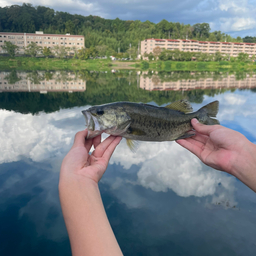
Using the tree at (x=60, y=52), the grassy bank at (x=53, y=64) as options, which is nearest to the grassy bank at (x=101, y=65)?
the grassy bank at (x=53, y=64)

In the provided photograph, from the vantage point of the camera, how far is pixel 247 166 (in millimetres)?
2715

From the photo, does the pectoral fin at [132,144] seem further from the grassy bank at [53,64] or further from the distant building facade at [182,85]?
the grassy bank at [53,64]

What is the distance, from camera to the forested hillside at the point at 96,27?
104 m

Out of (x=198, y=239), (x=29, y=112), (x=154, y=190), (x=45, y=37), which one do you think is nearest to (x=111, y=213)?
(x=154, y=190)

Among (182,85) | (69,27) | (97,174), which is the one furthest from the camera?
(69,27)

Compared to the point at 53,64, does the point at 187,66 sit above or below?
above

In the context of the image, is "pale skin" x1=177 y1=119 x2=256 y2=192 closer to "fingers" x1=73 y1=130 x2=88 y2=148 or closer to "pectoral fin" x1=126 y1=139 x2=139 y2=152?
"pectoral fin" x1=126 y1=139 x2=139 y2=152

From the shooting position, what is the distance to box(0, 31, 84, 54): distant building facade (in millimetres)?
87062

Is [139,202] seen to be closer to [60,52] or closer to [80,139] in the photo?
[80,139]

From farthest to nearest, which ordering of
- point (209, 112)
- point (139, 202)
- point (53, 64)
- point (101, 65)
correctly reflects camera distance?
point (53, 64)
point (101, 65)
point (139, 202)
point (209, 112)

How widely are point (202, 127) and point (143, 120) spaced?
1.07 meters

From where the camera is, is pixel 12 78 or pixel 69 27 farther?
pixel 69 27

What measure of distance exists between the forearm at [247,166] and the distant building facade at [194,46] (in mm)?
100724

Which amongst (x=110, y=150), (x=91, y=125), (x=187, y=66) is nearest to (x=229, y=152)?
(x=110, y=150)
